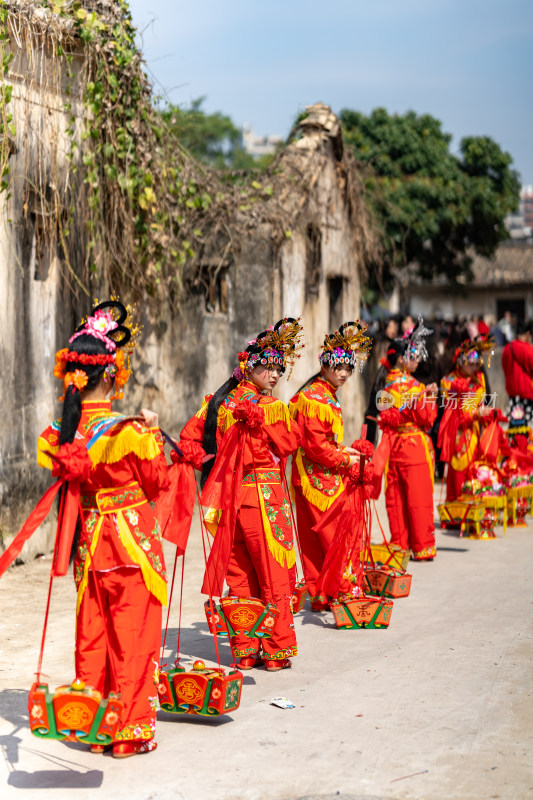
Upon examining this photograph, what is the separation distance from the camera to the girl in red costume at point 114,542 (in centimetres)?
422

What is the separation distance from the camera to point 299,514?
678cm

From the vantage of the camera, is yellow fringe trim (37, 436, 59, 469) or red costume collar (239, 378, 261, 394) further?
red costume collar (239, 378, 261, 394)

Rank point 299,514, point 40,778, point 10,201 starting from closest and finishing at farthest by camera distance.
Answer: point 40,778, point 299,514, point 10,201

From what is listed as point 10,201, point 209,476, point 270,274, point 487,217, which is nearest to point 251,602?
point 209,476

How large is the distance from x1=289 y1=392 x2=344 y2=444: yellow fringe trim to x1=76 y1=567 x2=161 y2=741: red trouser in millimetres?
2425

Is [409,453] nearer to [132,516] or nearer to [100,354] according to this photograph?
[132,516]

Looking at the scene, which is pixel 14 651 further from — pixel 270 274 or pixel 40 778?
pixel 270 274

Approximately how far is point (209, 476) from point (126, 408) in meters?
5.09

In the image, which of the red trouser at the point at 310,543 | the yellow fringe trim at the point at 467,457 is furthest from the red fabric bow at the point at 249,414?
the yellow fringe trim at the point at 467,457

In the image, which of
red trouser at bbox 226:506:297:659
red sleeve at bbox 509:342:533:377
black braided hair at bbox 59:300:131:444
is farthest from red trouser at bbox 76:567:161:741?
red sleeve at bbox 509:342:533:377

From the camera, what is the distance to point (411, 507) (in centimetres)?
831

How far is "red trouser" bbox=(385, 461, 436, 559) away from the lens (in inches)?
327

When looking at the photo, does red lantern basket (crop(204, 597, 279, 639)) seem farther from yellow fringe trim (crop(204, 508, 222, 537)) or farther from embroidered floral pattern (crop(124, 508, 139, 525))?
embroidered floral pattern (crop(124, 508, 139, 525))

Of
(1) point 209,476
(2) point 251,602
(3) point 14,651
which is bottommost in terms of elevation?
(3) point 14,651
